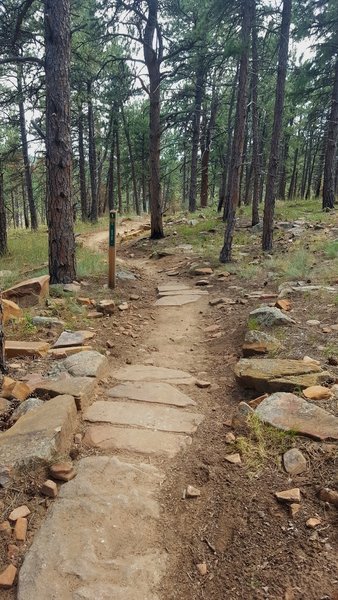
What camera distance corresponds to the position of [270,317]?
194 inches

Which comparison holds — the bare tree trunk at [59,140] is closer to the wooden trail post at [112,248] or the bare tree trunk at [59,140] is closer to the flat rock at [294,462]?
the wooden trail post at [112,248]

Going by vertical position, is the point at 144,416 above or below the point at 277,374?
below

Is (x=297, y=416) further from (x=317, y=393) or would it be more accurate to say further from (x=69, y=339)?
(x=69, y=339)

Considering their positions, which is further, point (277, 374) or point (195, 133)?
point (195, 133)

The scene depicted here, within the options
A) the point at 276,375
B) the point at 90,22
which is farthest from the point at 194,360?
the point at 90,22

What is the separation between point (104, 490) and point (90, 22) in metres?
12.2

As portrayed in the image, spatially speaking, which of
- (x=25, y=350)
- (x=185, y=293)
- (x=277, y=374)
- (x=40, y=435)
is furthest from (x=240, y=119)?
(x=40, y=435)

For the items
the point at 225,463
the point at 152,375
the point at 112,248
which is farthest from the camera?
the point at 112,248

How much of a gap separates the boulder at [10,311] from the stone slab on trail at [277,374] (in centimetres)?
305

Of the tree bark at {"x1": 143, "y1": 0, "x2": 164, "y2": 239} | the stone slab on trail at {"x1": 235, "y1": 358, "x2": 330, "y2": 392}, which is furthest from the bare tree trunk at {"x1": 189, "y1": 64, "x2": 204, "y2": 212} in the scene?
the stone slab on trail at {"x1": 235, "y1": 358, "x2": 330, "y2": 392}

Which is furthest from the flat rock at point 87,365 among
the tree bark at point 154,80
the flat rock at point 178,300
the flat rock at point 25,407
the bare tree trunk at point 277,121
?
the tree bark at point 154,80

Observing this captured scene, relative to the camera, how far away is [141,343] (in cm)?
517

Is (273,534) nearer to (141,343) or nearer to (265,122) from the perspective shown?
(141,343)

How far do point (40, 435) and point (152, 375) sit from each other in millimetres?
1640
